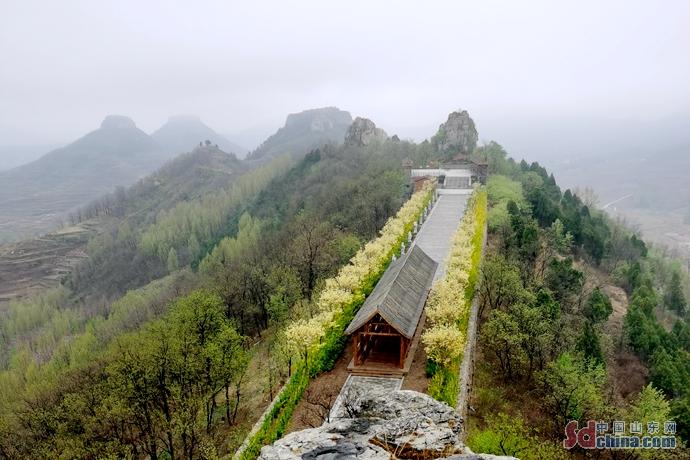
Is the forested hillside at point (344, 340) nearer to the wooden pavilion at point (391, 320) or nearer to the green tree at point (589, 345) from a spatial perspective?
the green tree at point (589, 345)

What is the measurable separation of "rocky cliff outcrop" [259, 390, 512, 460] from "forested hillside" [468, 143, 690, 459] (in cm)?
390

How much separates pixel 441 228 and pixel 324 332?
22.6 m

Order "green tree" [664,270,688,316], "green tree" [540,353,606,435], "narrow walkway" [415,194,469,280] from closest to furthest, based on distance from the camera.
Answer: "green tree" [540,353,606,435]
"narrow walkway" [415,194,469,280]
"green tree" [664,270,688,316]

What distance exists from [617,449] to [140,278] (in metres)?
93.7

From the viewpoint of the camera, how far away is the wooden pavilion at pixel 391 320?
2042 centimetres

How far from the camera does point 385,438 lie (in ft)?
34.6

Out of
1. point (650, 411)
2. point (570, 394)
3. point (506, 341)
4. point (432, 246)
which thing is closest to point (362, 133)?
point (432, 246)

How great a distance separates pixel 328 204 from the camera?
5881 cm

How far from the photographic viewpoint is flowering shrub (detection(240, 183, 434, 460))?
17.5 meters

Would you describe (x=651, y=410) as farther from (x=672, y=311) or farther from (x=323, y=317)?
(x=672, y=311)

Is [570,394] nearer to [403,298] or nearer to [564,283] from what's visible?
[403,298]

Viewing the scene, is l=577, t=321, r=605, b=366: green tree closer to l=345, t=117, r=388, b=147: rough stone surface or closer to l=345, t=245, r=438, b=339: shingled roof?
l=345, t=245, r=438, b=339: shingled roof

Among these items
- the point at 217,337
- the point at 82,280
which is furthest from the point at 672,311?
the point at 82,280

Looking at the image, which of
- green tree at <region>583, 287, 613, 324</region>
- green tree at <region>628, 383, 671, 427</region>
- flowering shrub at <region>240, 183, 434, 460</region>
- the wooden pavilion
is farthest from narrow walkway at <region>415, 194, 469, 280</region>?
green tree at <region>628, 383, 671, 427</region>
